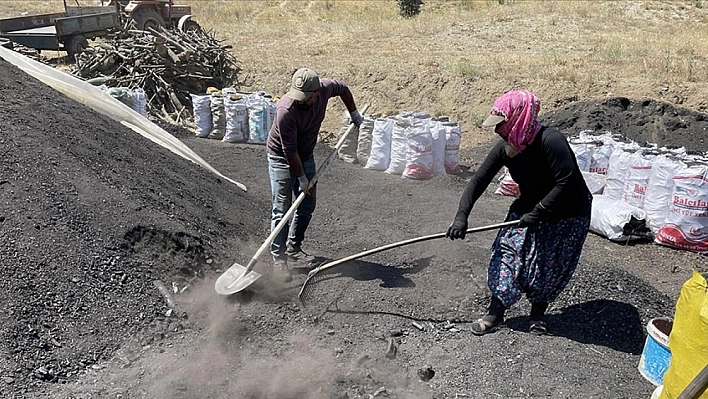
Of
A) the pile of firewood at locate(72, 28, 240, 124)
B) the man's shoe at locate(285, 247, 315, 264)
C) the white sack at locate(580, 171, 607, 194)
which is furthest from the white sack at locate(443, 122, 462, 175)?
the pile of firewood at locate(72, 28, 240, 124)

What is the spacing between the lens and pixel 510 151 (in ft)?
10.2

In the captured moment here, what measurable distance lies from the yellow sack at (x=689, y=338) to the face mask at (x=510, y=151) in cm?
112

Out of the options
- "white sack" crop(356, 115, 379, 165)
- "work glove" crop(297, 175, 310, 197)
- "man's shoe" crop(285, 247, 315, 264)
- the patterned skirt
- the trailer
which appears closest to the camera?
the patterned skirt

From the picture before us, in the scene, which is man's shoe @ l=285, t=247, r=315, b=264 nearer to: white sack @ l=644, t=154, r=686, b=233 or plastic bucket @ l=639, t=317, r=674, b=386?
plastic bucket @ l=639, t=317, r=674, b=386

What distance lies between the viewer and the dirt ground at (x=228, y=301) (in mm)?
3076

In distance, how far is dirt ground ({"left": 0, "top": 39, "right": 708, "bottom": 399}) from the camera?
308 cm

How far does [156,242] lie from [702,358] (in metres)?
3.25

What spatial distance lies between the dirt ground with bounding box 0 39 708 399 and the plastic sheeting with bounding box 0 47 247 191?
83cm

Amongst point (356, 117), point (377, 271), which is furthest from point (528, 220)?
point (356, 117)

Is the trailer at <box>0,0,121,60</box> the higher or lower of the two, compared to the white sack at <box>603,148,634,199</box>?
higher

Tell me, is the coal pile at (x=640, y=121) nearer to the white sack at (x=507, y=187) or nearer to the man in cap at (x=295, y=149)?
the white sack at (x=507, y=187)

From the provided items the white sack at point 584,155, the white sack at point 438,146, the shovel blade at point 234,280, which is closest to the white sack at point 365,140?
the white sack at point 438,146

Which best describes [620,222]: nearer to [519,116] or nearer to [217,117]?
[519,116]

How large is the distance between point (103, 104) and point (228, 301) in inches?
145
